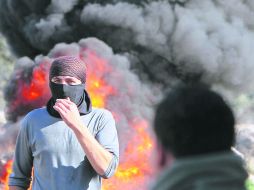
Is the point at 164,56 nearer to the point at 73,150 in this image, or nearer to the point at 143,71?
the point at 143,71

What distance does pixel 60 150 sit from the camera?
3.31m

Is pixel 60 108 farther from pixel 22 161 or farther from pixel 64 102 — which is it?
pixel 22 161

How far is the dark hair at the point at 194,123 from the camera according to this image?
1.86 m

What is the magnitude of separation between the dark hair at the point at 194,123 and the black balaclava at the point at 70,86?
1.57m

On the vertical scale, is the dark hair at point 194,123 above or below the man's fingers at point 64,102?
above

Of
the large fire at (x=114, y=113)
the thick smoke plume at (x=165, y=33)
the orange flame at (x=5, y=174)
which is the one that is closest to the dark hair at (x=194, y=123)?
the orange flame at (x=5, y=174)

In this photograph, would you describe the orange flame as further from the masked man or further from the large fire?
the masked man

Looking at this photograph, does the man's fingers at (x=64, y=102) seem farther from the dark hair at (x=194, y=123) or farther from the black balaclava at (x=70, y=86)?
the dark hair at (x=194, y=123)

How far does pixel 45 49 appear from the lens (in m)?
15.3

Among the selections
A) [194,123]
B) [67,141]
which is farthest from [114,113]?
[194,123]

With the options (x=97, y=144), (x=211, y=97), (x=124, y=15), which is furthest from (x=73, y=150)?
(x=124, y=15)

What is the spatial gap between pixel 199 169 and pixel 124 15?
41.9 ft

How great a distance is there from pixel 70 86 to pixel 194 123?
1707 mm

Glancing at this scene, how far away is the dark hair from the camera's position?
1.86 meters
